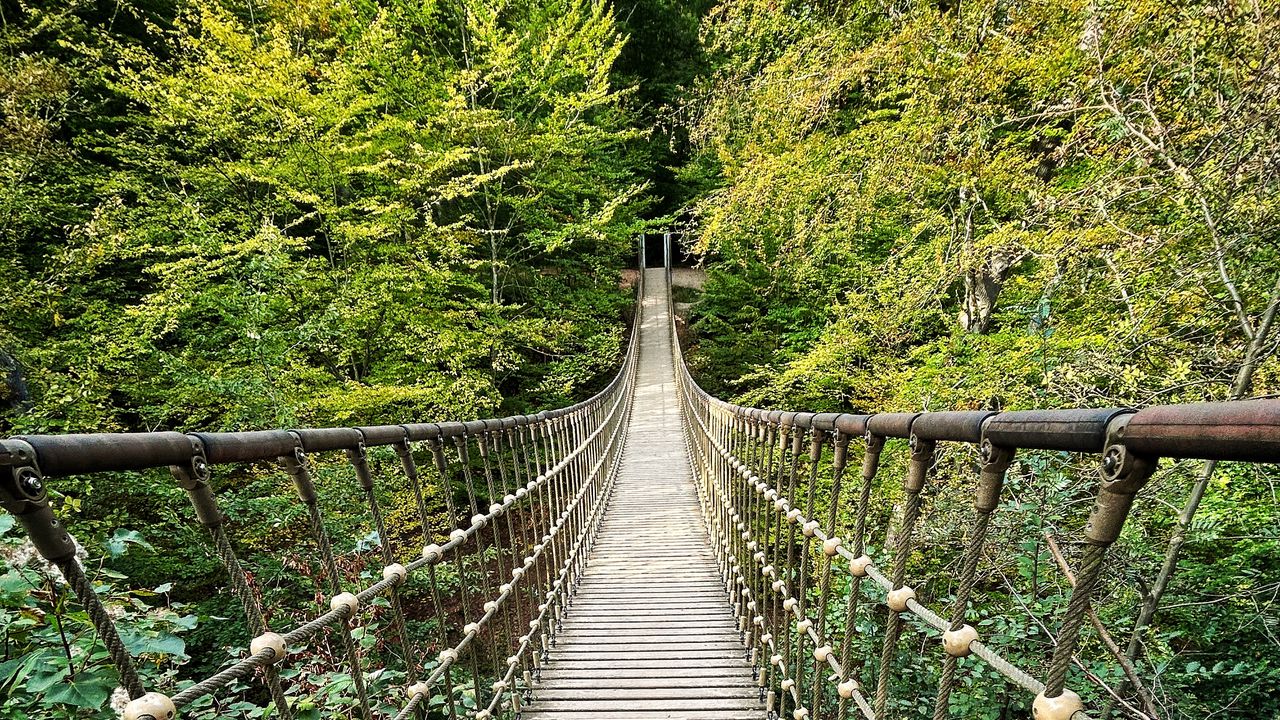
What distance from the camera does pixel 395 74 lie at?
296 inches

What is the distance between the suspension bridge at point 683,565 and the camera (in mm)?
545

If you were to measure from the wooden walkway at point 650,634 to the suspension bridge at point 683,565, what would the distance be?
1cm

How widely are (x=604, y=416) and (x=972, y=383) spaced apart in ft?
12.1

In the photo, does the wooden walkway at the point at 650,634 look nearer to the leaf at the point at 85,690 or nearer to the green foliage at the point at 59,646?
the green foliage at the point at 59,646

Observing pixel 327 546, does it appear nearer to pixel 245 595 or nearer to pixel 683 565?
pixel 245 595

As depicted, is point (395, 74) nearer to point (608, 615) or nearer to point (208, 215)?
point (208, 215)

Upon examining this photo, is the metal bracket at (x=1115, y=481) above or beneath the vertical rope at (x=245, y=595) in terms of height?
above

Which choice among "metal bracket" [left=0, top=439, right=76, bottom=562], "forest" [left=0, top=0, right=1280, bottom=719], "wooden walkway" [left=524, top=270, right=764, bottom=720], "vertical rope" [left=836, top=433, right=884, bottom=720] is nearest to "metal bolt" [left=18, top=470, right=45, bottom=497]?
"metal bracket" [left=0, top=439, right=76, bottom=562]

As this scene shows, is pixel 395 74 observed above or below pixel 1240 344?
above

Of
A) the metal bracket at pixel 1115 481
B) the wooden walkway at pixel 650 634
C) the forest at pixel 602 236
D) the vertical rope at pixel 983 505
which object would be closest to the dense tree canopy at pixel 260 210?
the forest at pixel 602 236

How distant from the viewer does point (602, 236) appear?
855cm

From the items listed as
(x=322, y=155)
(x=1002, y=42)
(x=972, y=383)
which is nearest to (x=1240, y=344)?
(x=972, y=383)

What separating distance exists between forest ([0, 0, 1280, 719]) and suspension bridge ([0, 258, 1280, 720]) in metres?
0.33

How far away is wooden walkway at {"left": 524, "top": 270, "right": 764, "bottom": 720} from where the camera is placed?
2.02 m
